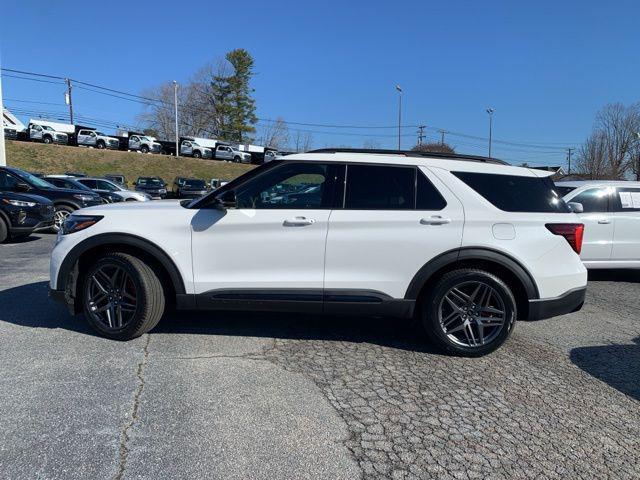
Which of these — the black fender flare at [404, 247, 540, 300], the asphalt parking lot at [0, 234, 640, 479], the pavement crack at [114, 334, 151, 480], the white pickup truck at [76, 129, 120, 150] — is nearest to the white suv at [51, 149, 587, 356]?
the black fender flare at [404, 247, 540, 300]

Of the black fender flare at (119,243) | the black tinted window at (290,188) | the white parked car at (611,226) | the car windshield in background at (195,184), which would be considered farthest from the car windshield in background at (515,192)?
the car windshield in background at (195,184)

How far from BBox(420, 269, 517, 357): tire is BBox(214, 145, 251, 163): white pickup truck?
178 ft

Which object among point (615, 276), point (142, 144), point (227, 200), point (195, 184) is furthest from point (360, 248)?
point (142, 144)

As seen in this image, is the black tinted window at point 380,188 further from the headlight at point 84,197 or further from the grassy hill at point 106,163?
the grassy hill at point 106,163

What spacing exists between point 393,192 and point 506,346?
185 cm

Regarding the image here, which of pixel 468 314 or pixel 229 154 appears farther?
pixel 229 154

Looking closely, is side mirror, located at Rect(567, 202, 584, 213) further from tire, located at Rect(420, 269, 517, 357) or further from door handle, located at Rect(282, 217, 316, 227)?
door handle, located at Rect(282, 217, 316, 227)

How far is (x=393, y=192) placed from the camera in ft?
14.3

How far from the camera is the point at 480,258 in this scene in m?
4.22

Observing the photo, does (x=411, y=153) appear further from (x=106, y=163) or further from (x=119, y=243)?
(x=106, y=163)

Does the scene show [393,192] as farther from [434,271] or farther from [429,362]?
[429,362]

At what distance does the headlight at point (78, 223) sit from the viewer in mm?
4488

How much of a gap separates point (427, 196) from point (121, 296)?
9.52 ft

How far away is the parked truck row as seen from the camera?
158 ft
